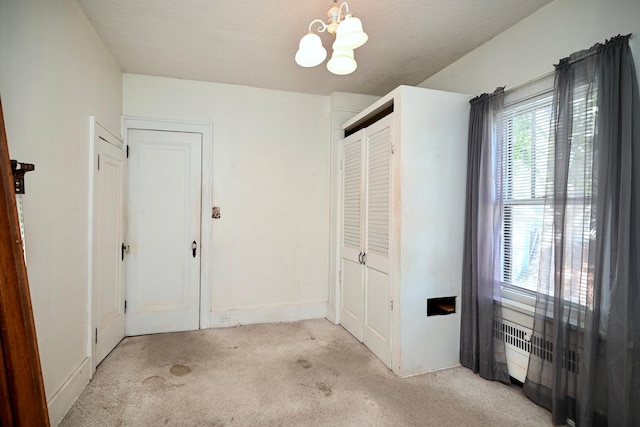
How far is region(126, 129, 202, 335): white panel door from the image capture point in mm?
3139

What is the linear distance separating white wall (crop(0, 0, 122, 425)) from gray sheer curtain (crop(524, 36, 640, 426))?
9.87ft

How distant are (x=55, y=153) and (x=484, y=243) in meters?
3.00

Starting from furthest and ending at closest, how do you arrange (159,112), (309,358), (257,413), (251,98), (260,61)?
(251,98), (159,112), (260,61), (309,358), (257,413)

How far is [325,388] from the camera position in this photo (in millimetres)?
2207

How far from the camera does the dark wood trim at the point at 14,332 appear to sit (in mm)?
1105

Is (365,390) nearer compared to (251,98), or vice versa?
(365,390)

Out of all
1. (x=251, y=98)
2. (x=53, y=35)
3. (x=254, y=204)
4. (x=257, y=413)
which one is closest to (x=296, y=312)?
(x=254, y=204)

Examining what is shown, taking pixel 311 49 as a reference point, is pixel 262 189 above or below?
below

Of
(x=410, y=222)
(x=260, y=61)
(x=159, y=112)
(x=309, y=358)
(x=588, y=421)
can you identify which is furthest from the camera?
(x=159, y=112)

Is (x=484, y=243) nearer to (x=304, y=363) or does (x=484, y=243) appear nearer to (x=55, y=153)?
(x=304, y=363)

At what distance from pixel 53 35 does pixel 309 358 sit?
293 centimetres

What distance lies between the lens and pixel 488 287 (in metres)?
2.30

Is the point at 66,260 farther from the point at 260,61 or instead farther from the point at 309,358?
the point at 260,61

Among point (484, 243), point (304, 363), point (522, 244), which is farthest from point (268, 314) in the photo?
point (522, 244)
